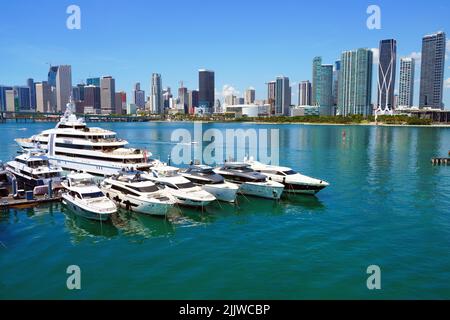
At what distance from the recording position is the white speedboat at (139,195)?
3172 cm

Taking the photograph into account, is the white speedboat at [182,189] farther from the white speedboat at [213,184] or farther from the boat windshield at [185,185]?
the white speedboat at [213,184]

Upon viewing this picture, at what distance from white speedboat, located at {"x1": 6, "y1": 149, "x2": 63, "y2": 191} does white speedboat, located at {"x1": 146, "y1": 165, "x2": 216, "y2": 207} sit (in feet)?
35.1

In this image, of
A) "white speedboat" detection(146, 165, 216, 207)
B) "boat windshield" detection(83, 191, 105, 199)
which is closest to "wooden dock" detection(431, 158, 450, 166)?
"white speedboat" detection(146, 165, 216, 207)

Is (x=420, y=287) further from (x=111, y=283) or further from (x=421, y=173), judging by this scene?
(x=421, y=173)

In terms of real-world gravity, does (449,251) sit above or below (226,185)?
below

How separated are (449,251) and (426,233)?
3.59 m

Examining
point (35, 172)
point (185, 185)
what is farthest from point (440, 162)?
point (35, 172)

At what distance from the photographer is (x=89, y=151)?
4962 centimetres

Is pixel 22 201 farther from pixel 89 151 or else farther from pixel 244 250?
pixel 244 250

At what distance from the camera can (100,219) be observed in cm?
2997

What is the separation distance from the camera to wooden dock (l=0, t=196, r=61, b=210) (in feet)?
111

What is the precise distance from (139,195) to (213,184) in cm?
833

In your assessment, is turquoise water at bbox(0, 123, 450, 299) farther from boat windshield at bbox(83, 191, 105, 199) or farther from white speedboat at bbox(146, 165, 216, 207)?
boat windshield at bbox(83, 191, 105, 199)
